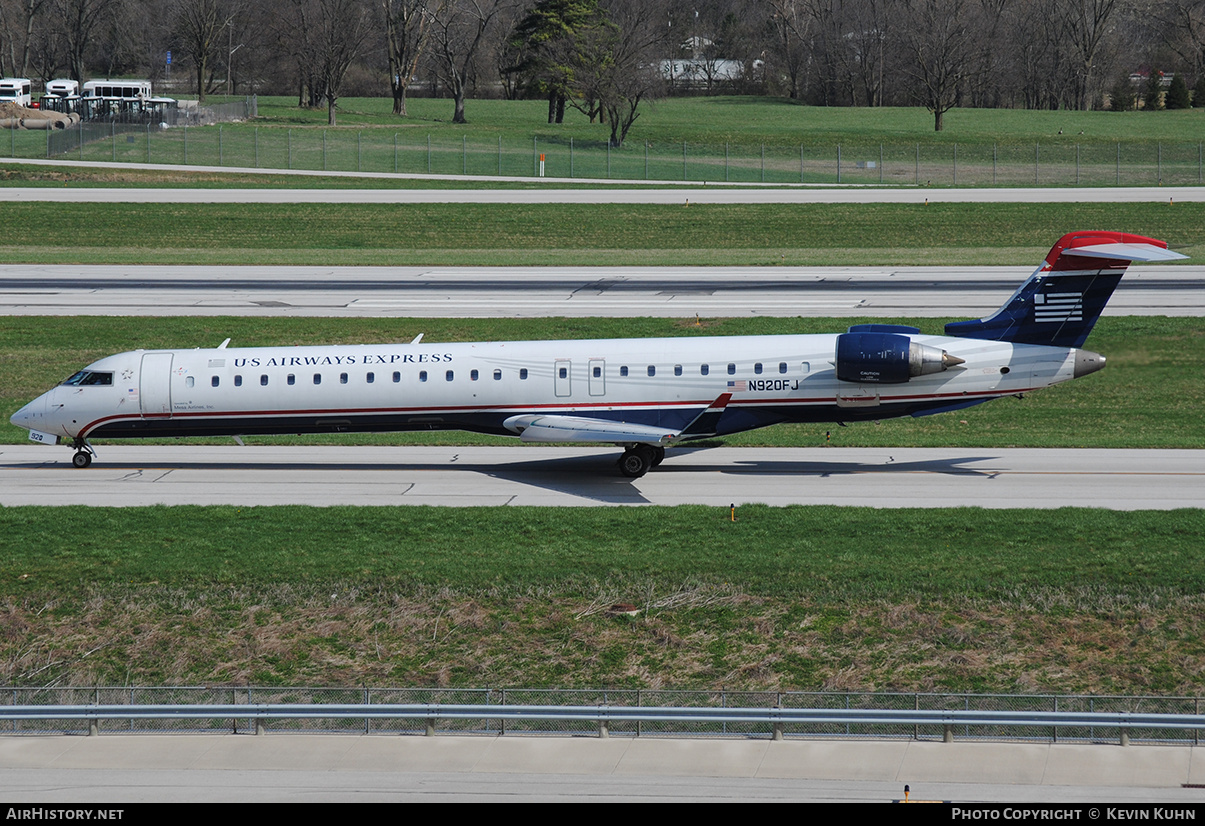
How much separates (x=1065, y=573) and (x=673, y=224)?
156 feet

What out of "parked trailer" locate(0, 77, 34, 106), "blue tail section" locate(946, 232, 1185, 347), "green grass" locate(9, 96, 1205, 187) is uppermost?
"parked trailer" locate(0, 77, 34, 106)

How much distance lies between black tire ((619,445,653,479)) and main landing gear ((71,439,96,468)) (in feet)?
44.1

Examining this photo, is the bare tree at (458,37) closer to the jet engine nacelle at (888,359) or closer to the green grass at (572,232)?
the green grass at (572,232)

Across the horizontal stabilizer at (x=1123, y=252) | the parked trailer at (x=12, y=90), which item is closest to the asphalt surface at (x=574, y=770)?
the horizontal stabilizer at (x=1123, y=252)

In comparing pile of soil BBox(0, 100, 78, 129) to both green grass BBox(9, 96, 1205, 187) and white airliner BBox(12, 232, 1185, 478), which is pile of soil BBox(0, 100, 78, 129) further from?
white airliner BBox(12, 232, 1185, 478)

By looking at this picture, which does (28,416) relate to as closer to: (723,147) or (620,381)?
(620,381)

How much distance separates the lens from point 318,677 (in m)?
21.9

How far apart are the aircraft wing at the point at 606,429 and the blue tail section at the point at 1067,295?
22.8 feet

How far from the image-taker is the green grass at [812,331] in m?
35.2

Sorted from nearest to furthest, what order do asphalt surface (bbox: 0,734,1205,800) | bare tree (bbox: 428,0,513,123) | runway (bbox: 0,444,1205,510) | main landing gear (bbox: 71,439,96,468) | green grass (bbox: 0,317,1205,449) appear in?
asphalt surface (bbox: 0,734,1205,800)
runway (bbox: 0,444,1205,510)
main landing gear (bbox: 71,439,96,468)
green grass (bbox: 0,317,1205,449)
bare tree (bbox: 428,0,513,123)

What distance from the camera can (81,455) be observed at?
1292 inches

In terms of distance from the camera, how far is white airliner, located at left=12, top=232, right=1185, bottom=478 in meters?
29.8

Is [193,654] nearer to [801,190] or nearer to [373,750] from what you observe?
[373,750]

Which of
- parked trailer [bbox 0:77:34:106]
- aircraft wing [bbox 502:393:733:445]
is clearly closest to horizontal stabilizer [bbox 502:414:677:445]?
aircraft wing [bbox 502:393:733:445]
